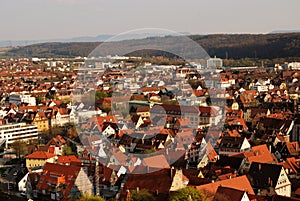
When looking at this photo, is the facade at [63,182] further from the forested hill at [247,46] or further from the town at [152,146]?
the forested hill at [247,46]

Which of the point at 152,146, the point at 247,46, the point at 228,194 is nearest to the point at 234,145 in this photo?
the point at 152,146

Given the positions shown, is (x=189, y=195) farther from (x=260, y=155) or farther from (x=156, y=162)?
(x=260, y=155)

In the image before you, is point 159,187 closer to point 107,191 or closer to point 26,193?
point 107,191

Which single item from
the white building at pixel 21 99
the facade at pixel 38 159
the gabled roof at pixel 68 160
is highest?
the gabled roof at pixel 68 160

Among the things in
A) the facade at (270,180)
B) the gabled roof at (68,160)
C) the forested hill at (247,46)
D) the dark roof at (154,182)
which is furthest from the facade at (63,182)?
the forested hill at (247,46)

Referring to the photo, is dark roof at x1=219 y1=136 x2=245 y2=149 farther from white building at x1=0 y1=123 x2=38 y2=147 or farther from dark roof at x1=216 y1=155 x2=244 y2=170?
white building at x1=0 y1=123 x2=38 y2=147

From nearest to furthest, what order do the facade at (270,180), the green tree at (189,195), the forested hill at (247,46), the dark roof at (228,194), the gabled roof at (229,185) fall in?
the green tree at (189,195), the dark roof at (228,194), the gabled roof at (229,185), the facade at (270,180), the forested hill at (247,46)
